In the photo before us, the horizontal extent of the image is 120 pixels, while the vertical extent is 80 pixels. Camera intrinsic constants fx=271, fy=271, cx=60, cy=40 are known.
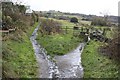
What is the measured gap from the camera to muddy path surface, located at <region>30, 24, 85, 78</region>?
59.7ft

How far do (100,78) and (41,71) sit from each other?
167 inches

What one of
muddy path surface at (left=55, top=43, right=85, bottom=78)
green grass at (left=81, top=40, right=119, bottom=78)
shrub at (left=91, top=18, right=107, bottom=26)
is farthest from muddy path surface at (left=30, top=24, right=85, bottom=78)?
shrub at (left=91, top=18, right=107, bottom=26)

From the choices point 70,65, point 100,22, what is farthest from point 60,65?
point 100,22

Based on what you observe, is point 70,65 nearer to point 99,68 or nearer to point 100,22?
point 99,68

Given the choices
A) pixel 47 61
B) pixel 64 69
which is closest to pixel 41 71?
pixel 64 69

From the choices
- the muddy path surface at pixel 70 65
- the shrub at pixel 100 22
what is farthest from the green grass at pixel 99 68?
the shrub at pixel 100 22

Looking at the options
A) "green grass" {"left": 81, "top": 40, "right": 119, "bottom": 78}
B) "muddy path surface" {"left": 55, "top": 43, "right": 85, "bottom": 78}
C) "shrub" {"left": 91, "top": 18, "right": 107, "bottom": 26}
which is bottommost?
"muddy path surface" {"left": 55, "top": 43, "right": 85, "bottom": 78}

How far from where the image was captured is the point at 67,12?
110 m

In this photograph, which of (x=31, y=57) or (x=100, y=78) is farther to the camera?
(x=31, y=57)

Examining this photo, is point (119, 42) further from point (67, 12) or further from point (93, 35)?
point (67, 12)

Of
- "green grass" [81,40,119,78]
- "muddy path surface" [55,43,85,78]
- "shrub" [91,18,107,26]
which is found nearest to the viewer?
"green grass" [81,40,119,78]

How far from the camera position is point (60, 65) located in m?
21.2

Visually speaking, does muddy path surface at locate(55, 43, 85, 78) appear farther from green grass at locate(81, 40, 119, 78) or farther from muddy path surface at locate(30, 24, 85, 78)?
green grass at locate(81, 40, 119, 78)

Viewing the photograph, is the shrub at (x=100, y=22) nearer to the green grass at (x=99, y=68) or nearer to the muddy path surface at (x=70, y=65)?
the muddy path surface at (x=70, y=65)
